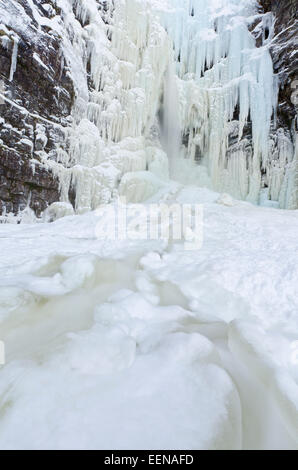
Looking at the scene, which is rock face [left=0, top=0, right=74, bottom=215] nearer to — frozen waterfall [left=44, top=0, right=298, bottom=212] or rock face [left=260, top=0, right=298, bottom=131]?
frozen waterfall [left=44, top=0, right=298, bottom=212]

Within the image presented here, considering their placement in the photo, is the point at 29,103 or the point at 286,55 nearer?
the point at 29,103

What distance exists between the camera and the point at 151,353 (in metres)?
1.32

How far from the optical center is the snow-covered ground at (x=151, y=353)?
87cm

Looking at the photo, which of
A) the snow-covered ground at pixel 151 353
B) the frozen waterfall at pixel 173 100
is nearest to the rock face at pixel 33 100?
the frozen waterfall at pixel 173 100

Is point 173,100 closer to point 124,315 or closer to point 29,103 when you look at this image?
point 29,103

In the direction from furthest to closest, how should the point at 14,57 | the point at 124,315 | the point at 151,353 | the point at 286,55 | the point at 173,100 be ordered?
the point at 173,100, the point at 286,55, the point at 14,57, the point at 124,315, the point at 151,353

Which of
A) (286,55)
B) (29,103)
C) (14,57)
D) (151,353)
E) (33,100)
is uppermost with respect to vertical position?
(286,55)

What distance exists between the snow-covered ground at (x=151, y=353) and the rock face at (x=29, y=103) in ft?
15.4

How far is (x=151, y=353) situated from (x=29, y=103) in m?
8.31

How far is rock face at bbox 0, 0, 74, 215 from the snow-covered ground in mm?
4698

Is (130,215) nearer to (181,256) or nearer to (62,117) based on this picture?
(181,256)

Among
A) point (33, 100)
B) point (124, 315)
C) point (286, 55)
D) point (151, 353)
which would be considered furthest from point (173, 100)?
point (151, 353)

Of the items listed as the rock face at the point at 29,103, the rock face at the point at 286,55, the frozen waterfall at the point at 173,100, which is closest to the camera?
the rock face at the point at 29,103

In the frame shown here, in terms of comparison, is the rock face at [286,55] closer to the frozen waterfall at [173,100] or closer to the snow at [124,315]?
the frozen waterfall at [173,100]
